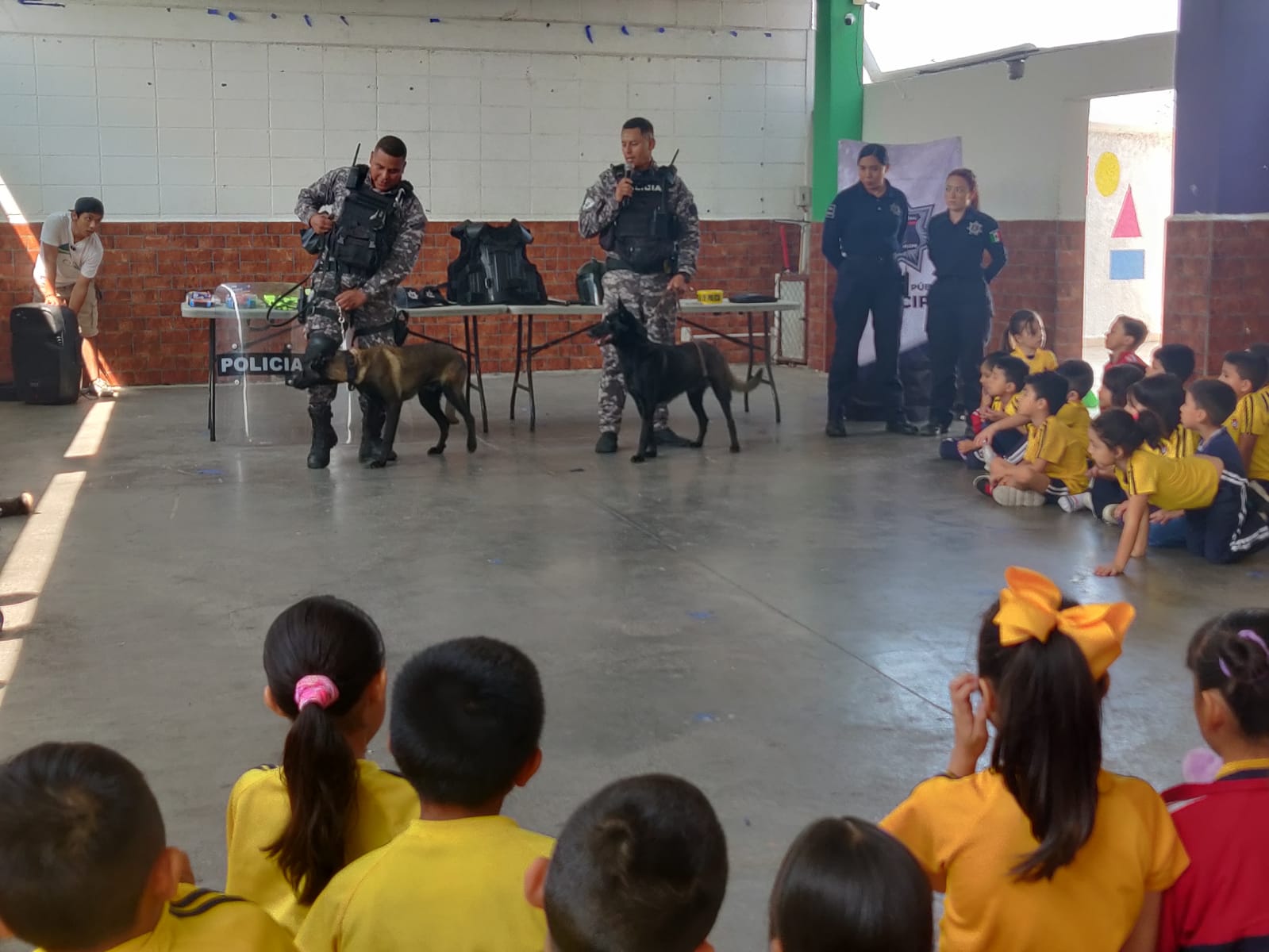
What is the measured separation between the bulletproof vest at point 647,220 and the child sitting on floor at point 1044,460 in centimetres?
249

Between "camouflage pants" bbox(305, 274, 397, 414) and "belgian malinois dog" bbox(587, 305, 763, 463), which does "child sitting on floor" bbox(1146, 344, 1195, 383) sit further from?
"camouflage pants" bbox(305, 274, 397, 414)

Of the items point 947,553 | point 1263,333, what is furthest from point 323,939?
point 1263,333

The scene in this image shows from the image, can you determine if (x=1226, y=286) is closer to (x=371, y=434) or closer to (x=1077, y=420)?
(x=1077, y=420)

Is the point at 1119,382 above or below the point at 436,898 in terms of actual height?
above

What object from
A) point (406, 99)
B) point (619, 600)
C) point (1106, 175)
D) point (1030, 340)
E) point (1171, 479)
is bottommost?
point (619, 600)

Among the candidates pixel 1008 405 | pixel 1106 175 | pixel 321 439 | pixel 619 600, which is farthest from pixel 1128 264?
pixel 619 600

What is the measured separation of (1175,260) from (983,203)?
9.57 ft

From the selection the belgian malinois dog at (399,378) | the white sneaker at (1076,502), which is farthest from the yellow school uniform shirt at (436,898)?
the belgian malinois dog at (399,378)

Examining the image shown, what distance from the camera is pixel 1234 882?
192 cm

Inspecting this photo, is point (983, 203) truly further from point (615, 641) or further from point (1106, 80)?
point (615, 641)

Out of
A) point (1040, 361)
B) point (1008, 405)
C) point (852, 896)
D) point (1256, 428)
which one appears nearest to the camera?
point (852, 896)

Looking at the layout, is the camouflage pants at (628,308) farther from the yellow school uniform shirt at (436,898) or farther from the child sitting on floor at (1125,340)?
the yellow school uniform shirt at (436,898)

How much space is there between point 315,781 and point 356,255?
5892mm

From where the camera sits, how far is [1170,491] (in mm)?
5410
